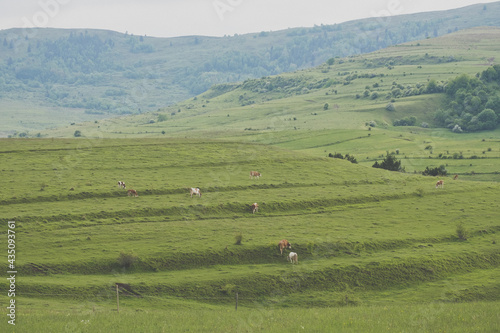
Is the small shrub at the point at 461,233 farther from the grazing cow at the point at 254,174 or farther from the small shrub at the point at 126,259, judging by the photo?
the small shrub at the point at 126,259

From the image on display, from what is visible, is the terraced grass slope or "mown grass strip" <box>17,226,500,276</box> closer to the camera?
the terraced grass slope

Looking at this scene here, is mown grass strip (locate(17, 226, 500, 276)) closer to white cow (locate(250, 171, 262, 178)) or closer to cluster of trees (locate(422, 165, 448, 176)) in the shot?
white cow (locate(250, 171, 262, 178))

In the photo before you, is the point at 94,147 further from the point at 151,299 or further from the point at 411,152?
the point at 411,152

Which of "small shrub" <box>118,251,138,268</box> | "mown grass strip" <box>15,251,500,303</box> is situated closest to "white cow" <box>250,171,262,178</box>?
"mown grass strip" <box>15,251,500,303</box>

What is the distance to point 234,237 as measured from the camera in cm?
5781

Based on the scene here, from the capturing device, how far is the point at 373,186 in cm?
8656

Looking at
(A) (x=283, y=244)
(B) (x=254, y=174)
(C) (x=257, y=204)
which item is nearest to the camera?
(A) (x=283, y=244)

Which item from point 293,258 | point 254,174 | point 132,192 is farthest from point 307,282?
point 254,174

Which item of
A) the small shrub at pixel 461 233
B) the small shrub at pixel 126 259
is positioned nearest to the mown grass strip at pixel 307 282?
the small shrub at pixel 126 259

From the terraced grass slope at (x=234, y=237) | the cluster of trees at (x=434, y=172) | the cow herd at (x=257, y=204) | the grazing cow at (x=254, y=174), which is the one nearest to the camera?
the terraced grass slope at (x=234, y=237)

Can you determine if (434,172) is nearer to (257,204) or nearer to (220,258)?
(257,204)

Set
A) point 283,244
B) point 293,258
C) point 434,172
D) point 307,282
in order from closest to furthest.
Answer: point 307,282, point 293,258, point 283,244, point 434,172

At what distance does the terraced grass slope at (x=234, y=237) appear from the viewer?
151ft

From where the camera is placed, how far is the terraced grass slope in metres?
46.1
